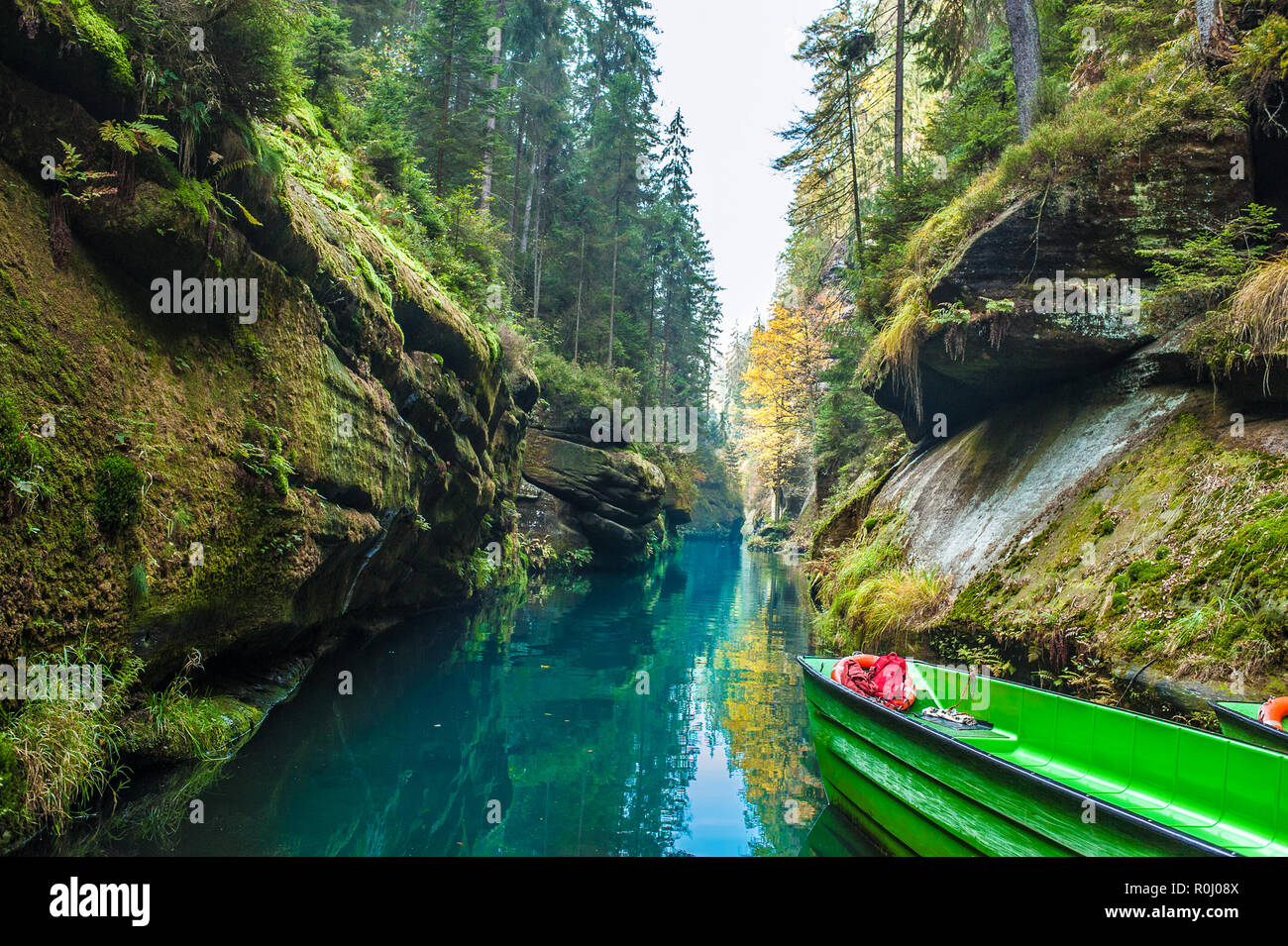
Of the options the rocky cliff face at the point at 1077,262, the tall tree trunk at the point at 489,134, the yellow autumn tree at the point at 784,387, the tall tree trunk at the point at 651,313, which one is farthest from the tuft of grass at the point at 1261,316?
the tall tree trunk at the point at 651,313

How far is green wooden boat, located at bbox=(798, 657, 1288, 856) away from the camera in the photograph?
3.79m

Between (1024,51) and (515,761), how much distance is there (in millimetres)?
14759

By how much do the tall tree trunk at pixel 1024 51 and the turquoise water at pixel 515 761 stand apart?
37.0 feet

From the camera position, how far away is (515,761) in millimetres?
7746

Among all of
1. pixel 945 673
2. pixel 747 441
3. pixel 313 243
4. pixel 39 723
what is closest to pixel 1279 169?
pixel 945 673

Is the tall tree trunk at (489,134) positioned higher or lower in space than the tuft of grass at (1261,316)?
higher

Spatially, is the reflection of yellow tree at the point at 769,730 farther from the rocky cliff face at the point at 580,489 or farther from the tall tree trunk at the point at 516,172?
the tall tree trunk at the point at 516,172

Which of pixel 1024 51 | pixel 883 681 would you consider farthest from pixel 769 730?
pixel 1024 51

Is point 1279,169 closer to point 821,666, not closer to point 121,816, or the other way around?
point 821,666

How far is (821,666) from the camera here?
7.03 metres

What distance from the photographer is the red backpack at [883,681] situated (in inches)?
245

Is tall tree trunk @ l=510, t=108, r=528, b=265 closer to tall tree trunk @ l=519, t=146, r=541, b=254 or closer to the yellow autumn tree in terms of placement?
tall tree trunk @ l=519, t=146, r=541, b=254

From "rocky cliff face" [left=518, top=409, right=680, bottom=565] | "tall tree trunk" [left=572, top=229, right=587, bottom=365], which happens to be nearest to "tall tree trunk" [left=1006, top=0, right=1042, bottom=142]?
"rocky cliff face" [left=518, top=409, right=680, bottom=565]

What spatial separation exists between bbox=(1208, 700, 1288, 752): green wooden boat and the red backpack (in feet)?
7.59
